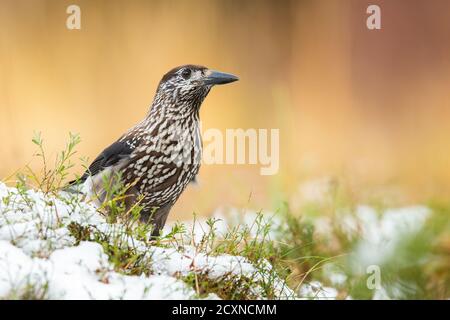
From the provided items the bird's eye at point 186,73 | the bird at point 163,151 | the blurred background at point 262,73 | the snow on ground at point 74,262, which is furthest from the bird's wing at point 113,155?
the blurred background at point 262,73

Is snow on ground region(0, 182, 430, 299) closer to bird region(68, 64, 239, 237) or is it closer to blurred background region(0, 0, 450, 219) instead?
bird region(68, 64, 239, 237)

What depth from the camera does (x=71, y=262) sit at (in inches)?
116

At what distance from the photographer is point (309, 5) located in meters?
8.11

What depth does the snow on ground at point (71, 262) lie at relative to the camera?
279cm

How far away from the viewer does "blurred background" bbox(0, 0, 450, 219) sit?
23.0 ft

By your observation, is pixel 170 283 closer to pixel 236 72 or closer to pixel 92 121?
pixel 92 121

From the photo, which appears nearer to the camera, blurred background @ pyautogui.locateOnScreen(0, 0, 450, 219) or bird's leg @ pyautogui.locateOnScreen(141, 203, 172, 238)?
bird's leg @ pyautogui.locateOnScreen(141, 203, 172, 238)

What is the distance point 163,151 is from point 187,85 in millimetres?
601

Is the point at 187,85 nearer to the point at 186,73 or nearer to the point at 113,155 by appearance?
the point at 186,73

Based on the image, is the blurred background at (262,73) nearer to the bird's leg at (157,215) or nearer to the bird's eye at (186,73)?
the bird's eye at (186,73)

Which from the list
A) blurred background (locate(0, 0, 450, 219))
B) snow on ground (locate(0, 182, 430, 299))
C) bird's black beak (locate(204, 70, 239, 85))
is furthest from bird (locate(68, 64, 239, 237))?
blurred background (locate(0, 0, 450, 219))

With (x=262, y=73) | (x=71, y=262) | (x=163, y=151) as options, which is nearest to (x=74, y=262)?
(x=71, y=262)
